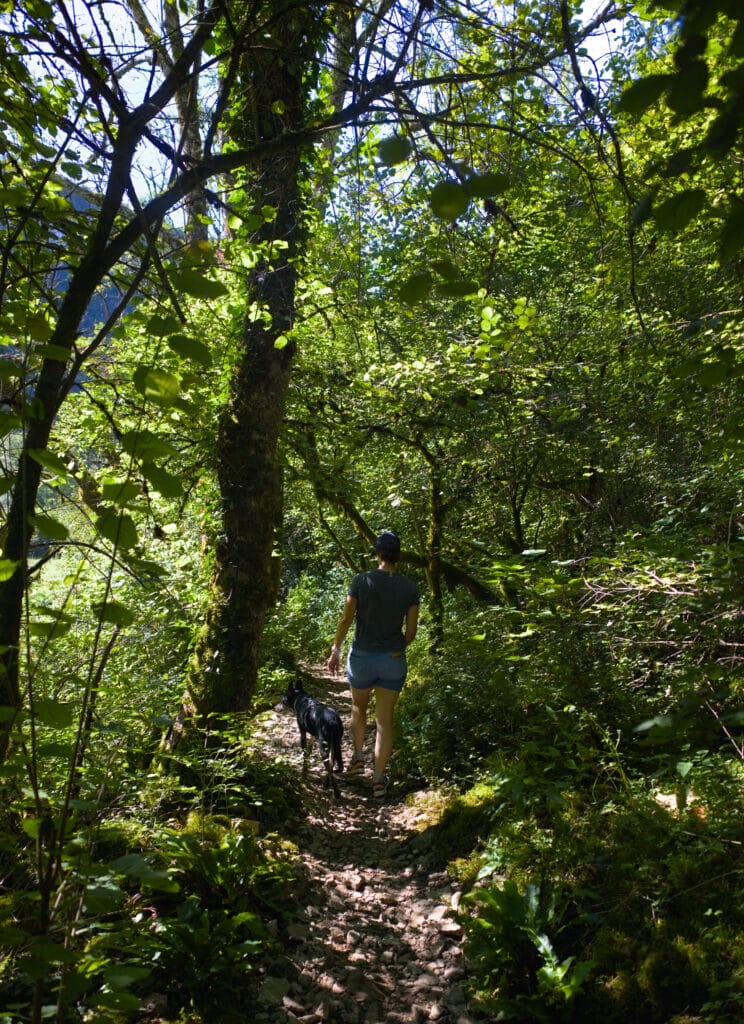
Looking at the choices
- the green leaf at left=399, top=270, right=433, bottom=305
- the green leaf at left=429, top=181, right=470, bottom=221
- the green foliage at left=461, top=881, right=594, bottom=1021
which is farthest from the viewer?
the green foliage at left=461, top=881, right=594, bottom=1021

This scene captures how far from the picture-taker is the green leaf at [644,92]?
114 centimetres

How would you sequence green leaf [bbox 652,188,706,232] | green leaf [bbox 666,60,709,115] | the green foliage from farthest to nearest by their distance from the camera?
the green foliage
green leaf [bbox 652,188,706,232]
green leaf [bbox 666,60,709,115]

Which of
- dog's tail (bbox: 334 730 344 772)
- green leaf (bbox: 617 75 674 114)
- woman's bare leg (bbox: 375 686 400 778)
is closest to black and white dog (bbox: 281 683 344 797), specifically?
dog's tail (bbox: 334 730 344 772)

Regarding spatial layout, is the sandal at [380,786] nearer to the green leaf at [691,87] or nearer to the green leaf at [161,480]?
the green leaf at [161,480]

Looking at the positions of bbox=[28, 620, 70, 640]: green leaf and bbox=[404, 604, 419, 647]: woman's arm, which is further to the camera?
bbox=[404, 604, 419, 647]: woman's arm

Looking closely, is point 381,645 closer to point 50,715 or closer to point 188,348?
point 50,715

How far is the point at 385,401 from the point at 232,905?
18.6ft

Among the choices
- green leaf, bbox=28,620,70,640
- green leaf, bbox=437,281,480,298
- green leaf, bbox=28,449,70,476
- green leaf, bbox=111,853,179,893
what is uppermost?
green leaf, bbox=437,281,480,298

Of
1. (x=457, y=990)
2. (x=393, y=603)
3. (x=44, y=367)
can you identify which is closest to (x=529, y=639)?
(x=393, y=603)

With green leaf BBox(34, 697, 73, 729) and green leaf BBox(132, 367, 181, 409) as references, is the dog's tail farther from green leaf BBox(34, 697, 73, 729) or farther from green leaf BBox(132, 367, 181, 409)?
green leaf BBox(132, 367, 181, 409)

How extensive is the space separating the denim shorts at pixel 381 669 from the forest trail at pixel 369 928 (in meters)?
1.04

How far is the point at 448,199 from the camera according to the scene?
1206mm

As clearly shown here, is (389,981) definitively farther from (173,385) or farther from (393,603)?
(173,385)

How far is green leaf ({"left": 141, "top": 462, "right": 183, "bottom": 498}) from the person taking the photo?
1611 mm
